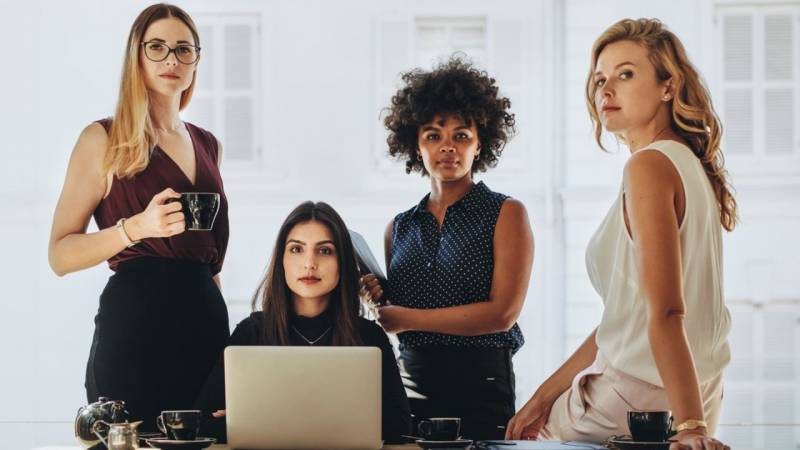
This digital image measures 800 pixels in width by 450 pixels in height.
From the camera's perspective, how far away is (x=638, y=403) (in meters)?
2.23

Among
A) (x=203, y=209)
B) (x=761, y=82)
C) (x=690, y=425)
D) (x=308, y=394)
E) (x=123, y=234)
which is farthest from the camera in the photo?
(x=761, y=82)

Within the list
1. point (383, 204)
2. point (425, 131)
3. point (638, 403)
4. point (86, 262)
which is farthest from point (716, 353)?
point (383, 204)

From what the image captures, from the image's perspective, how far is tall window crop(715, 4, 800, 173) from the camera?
24.9 ft

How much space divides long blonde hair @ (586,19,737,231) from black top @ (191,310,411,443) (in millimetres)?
920

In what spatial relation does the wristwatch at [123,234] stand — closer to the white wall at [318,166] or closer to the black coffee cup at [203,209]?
the black coffee cup at [203,209]

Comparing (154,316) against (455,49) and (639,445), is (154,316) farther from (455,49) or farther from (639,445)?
(455,49)

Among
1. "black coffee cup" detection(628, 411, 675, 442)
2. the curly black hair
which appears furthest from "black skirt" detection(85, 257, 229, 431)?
"black coffee cup" detection(628, 411, 675, 442)

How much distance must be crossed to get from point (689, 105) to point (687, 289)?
399 millimetres

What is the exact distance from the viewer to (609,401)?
89.3 inches

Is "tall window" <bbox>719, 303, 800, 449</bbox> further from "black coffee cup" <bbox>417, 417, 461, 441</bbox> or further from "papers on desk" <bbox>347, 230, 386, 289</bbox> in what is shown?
"black coffee cup" <bbox>417, 417, 461, 441</bbox>

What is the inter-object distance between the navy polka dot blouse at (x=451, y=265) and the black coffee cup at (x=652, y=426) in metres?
0.89

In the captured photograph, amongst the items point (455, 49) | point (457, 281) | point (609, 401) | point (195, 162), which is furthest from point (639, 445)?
point (455, 49)

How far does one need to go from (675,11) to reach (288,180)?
122 inches

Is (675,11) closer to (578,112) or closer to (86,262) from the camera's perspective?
(578,112)
